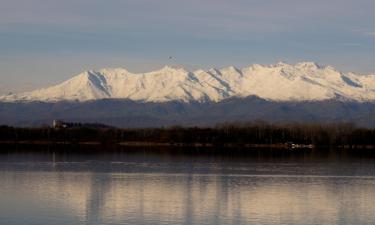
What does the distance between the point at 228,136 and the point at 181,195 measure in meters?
88.2

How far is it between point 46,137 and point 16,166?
7756 cm

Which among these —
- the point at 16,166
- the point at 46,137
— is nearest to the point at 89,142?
the point at 46,137

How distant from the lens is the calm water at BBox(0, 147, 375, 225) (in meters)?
31.7

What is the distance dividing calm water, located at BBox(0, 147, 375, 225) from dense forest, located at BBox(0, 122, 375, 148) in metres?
65.8

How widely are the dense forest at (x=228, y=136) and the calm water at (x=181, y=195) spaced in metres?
65.8

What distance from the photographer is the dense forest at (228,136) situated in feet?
412

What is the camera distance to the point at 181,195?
130 feet

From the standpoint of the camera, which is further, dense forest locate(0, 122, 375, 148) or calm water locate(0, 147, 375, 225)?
dense forest locate(0, 122, 375, 148)

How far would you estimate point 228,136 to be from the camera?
418ft

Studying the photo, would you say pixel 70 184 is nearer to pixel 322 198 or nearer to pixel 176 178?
pixel 176 178

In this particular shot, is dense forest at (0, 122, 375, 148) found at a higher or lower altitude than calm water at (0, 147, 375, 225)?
higher

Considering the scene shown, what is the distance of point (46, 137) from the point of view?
134 m

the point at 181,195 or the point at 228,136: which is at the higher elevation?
the point at 228,136

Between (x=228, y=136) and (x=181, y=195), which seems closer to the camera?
(x=181, y=195)
